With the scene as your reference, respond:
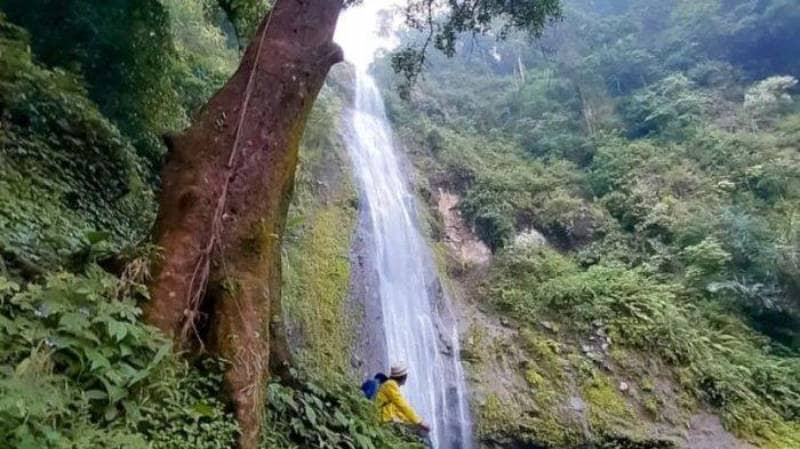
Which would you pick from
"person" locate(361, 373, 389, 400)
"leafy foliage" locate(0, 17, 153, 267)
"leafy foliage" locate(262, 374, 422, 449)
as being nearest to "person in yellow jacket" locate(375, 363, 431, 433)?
"leafy foliage" locate(262, 374, 422, 449)

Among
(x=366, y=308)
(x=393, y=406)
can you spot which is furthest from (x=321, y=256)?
(x=393, y=406)

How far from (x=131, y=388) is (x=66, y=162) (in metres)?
3.34

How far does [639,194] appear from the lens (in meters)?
16.4

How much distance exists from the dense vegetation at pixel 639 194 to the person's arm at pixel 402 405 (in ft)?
15.7

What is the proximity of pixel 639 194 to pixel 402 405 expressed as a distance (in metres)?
12.8

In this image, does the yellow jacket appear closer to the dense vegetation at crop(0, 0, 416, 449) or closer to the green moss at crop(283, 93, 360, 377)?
the dense vegetation at crop(0, 0, 416, 449)

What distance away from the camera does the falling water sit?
32.9 feet

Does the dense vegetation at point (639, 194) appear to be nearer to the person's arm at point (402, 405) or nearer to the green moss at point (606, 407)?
the green moss at point (606, 407)

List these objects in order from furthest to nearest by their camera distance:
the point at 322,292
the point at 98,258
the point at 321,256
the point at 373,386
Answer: the point at 321,256 → the point at 322,292 → the point at 373,386 → the point at 98,258

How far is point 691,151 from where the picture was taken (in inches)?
705

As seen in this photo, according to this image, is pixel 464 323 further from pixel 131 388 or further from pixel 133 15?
pixel 131 388

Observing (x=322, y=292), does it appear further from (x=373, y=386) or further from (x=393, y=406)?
(x=393, y=406)

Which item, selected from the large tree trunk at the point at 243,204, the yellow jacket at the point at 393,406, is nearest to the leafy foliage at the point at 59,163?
the large tree trunk at the point at 243,204

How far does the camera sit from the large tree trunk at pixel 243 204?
3.53 m
